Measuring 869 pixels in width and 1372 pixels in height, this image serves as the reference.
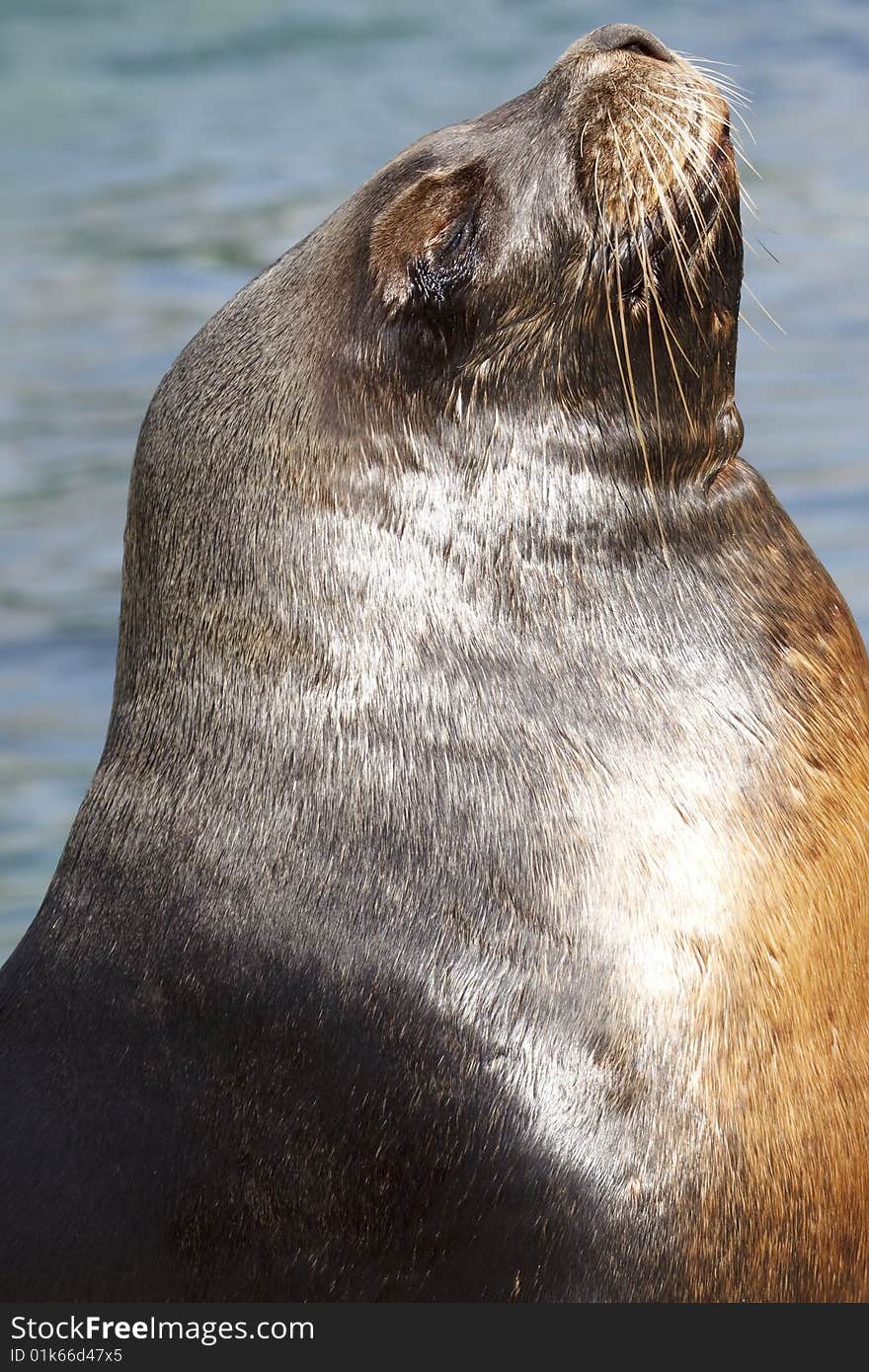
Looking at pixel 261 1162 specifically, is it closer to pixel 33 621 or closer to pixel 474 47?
pixel 33 621

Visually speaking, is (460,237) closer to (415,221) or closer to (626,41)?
(415,221)

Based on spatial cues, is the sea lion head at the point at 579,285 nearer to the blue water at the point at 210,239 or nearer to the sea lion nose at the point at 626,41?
the sea lion nose at the point at 626,41

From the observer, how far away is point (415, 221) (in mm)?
3195

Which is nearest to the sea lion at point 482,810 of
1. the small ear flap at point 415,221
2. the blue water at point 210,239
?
the small ear flap at point 415,221

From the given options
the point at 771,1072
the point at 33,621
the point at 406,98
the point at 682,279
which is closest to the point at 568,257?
the point at 682,279

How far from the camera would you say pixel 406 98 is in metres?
9.83

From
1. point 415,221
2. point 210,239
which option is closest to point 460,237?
point 415,221

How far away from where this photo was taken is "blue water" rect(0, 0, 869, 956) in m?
6.74

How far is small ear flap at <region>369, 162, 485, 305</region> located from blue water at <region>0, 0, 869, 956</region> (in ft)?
9.07

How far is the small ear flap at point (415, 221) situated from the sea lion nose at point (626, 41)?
28 centimetres

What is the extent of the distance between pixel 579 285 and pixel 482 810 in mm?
812

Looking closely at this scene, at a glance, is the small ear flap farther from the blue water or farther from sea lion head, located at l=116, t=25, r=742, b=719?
the blue water

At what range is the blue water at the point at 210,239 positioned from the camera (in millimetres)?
6738

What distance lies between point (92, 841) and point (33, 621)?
377cm
